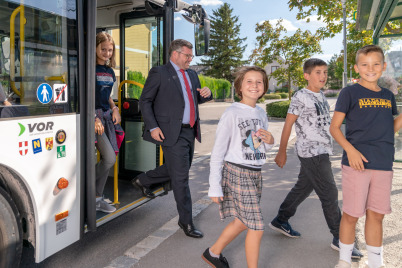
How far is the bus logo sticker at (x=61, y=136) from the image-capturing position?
9.11ft

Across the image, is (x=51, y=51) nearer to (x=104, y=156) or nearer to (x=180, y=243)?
(x=104, y=156)

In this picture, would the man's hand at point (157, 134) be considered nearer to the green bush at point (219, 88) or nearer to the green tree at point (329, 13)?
the green tree at point (329, 13)

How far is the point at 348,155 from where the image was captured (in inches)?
109

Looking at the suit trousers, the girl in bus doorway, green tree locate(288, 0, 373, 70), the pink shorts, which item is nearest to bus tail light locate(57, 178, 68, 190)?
the girl in bus doorway

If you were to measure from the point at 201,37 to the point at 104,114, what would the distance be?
1493 mm

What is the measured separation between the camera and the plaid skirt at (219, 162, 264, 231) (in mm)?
2691


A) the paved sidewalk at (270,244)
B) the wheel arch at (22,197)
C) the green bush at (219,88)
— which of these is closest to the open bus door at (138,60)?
the paved sidewalk at (270,244)

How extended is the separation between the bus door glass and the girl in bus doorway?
2.09ft

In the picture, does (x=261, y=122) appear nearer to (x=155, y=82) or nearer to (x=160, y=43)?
(x=155, y=82)

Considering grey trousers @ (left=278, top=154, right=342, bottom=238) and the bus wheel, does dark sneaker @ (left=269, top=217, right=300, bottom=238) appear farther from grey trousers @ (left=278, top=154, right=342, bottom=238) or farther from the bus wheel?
the bus wheel

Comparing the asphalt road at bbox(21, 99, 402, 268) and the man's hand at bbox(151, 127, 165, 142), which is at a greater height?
the man's hand at bbox(151, 127, 165, 142)

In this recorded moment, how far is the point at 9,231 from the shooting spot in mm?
2494

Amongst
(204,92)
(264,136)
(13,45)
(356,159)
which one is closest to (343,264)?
(356,159)

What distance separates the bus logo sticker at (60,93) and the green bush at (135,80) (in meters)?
1.93
